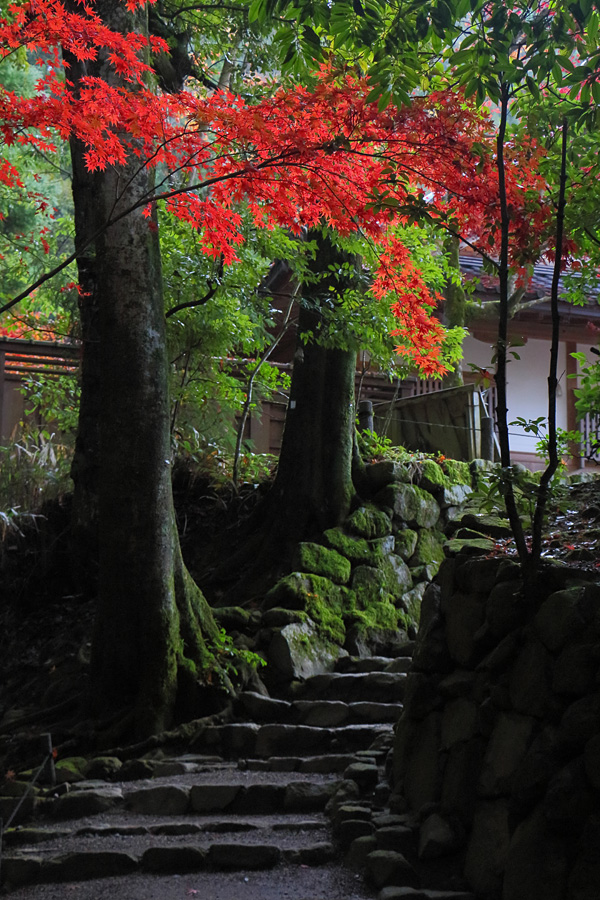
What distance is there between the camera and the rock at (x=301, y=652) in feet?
22.9

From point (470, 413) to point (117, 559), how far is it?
608 centimetres

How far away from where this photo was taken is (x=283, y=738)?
240 inches

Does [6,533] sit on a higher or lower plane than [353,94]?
lower

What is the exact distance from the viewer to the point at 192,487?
31.4ft

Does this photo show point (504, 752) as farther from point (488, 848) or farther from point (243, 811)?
point (243, 811)

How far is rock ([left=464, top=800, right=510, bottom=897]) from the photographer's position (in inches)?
143

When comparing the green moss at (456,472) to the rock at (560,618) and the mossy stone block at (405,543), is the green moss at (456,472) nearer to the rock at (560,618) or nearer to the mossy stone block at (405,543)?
the mossy stone block at (405,543)

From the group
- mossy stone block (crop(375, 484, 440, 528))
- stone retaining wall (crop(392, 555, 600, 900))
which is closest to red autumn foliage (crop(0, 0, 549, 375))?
stone retaining wall (crop(392, 555, 600, 900))

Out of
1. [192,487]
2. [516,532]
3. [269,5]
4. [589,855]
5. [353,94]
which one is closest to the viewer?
[589,855]

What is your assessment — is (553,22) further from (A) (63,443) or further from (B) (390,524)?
(A) (63,443)

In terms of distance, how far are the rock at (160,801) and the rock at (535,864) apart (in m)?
2.48

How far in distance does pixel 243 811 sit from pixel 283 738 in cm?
93

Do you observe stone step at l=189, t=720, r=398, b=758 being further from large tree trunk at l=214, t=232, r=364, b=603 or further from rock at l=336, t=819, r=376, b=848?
large tree trunk at l=214, t=232, r=364, b=603

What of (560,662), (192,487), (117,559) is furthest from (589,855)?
(192,487)
